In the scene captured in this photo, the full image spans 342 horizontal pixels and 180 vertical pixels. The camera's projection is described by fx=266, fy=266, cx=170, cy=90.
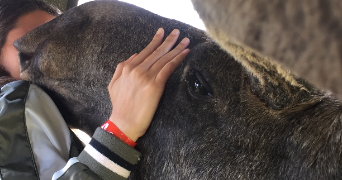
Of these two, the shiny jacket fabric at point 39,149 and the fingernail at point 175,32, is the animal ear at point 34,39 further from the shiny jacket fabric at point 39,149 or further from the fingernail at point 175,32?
the fingernail at point 175,32

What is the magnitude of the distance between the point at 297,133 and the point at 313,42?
20.5 inches

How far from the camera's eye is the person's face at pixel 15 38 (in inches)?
56.1

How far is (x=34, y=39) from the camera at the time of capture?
3.91ft

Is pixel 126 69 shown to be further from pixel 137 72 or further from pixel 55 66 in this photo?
pixel 55 66

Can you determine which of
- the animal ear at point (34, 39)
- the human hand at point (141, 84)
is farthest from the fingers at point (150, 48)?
the animal ear at point (34, 39)

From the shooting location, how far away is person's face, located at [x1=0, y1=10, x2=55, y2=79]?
143 cm

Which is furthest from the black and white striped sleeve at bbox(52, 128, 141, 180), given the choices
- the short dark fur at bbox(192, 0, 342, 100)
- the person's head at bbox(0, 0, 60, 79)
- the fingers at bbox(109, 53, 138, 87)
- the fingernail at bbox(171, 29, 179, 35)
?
the person's head at bbox(0, 0, 60, 79)

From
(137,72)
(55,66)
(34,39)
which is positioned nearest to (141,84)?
(137,72)

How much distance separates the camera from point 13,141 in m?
1.04

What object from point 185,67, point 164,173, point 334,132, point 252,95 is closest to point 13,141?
point 164,173

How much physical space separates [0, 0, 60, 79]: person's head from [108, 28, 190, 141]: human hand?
776mm

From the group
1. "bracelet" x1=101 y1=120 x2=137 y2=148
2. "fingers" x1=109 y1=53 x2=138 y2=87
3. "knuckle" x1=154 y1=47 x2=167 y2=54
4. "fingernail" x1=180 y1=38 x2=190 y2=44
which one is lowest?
"bracelet" x1=101 y1=120 x2=137 y2=148

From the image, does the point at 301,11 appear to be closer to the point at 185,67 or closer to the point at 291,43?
the point at 291,43

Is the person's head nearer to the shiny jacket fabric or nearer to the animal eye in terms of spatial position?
the shiny jacket fabric
